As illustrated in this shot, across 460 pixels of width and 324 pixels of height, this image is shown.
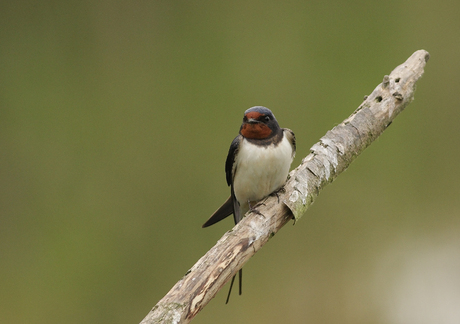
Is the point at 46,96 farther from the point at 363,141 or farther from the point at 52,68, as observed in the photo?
the point at 363,141

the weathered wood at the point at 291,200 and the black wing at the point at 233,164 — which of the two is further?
the black wing at the point at 233,164

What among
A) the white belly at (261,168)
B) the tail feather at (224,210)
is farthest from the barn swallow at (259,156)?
the tail feather at (224,210)

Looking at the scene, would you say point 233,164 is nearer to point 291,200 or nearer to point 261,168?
point 261,168

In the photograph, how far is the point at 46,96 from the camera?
2.92 metres

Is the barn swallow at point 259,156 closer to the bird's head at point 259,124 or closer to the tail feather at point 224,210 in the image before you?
the bird's head at point 259,124

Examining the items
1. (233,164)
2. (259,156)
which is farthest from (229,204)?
(259,156)

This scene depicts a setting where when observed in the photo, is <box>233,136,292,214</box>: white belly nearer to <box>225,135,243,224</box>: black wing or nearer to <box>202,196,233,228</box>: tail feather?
<box>225,135,243,224</box>: black wing

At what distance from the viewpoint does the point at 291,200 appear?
1.45 meters

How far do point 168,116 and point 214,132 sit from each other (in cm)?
32

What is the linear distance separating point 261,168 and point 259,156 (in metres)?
0.04

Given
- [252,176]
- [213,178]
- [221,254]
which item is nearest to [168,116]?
Answer: [213,178]

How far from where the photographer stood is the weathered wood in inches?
43.0

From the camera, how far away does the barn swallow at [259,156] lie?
1515 millimetres

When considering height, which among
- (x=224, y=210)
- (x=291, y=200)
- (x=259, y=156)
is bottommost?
(x=224, y=210)
